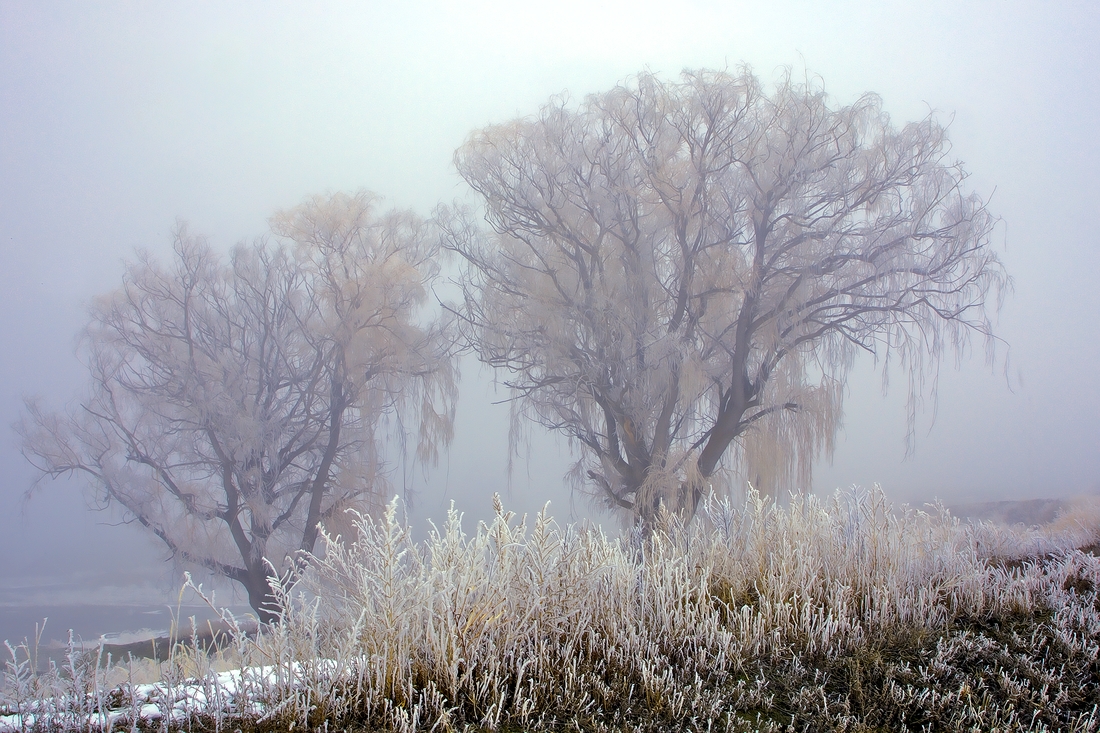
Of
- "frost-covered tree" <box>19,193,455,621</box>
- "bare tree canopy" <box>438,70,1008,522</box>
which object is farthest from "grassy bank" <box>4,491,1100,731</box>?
Result: "frost-covered tree" <box>19,193,455,621</box>

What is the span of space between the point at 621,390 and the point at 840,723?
22.2 feet

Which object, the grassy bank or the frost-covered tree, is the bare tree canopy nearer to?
the frost-covered tree

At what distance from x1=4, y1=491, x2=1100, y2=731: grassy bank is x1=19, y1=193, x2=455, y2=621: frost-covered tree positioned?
7917 millimetres

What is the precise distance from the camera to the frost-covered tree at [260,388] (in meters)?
9.83

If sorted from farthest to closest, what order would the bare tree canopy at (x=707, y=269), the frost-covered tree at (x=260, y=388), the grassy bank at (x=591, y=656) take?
the frost-covered tree at (x=260, y=388) < the bare tree canopy at (x=707, y=269) < the grassy bank at (x=591, y=656)

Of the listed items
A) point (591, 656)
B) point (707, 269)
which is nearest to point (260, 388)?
point (707, 269)

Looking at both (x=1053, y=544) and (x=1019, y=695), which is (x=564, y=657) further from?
(x=1053, y=544)

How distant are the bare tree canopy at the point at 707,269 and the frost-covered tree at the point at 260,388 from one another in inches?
90.6

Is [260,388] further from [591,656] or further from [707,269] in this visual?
[591,656]

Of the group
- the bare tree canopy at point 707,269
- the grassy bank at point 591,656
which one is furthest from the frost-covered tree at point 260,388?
the grassy bank at point 591,656

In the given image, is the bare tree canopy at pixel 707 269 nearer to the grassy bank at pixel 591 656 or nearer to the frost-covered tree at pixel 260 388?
the frost-covered tree at pixel 260 388

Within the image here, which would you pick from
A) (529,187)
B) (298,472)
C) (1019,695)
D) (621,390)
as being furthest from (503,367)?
(1019,695)

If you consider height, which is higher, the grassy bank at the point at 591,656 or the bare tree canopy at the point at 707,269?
the bare tree canopy at the point at 707,269

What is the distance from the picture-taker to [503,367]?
903 centimetres
